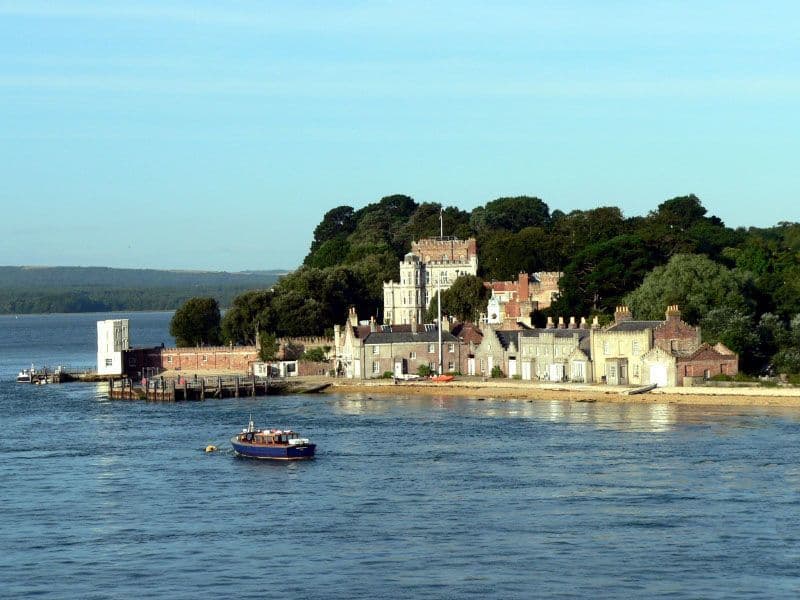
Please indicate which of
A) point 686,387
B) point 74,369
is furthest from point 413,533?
point 74,369

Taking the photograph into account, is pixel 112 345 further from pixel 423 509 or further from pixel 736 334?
pixel 423 509

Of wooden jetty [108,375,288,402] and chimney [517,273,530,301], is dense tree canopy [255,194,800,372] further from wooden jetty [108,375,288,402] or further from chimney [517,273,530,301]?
wooden jetty [108,375,288,402]

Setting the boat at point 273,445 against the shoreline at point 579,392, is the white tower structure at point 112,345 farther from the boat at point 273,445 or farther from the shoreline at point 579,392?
the boat at point 273,445

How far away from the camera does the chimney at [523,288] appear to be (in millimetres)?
135000

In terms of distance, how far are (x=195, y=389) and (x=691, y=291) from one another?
34.5m

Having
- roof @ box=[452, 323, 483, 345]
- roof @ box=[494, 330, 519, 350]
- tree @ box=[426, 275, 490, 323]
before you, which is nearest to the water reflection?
roof @ box=[494, 330, 519, 350]

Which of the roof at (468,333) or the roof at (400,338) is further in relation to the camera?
the roof at (468,333)

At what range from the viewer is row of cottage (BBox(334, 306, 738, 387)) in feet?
308

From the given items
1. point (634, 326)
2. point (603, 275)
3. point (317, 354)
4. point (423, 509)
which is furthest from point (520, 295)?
point (423, 509)

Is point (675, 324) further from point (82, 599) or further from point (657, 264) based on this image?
point (82, 599)

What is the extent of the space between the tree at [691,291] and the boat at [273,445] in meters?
41.4

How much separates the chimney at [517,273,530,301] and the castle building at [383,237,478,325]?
8.01 m

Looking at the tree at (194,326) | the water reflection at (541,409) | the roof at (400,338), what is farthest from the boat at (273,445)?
the tree at (194,326)

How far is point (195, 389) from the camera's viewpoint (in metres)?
110
